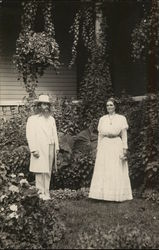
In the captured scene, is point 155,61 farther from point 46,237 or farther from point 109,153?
point 46,237

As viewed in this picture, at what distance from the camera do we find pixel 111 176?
11102 mm

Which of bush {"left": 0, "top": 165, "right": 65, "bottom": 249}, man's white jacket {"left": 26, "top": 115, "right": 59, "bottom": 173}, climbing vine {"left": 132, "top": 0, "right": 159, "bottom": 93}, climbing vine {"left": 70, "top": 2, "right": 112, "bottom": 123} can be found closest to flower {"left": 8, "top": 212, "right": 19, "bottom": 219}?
bush {"left": 0, "top": 165, "right": 65, "bottom": 249}

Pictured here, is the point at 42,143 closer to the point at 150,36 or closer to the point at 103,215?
the point at 103,215

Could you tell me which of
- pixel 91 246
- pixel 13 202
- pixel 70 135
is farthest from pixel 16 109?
pixel 91 246

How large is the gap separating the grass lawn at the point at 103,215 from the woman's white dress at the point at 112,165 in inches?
7.1

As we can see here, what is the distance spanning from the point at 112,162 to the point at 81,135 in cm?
215

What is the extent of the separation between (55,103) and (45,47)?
1.56 meters

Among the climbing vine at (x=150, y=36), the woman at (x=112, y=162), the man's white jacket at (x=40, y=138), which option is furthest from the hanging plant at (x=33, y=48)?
the woman at (x=112, y=162)

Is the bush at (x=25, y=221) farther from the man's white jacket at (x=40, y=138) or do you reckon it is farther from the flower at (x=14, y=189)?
the man's white jacket at (x=40, y=138)

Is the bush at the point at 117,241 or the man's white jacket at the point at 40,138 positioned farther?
the man's white jacket at the point at 40,138

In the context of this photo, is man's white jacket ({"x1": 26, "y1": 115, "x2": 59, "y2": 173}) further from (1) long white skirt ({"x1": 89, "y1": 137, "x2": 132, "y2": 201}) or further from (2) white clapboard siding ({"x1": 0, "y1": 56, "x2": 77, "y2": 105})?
(2) white clapboard siding ({"x1": 0, "y1": 56, "x2": 77, "y2": 105})

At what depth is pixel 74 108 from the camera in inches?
563

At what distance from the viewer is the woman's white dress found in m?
11.0

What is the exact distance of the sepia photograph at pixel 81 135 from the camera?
26.4ft
